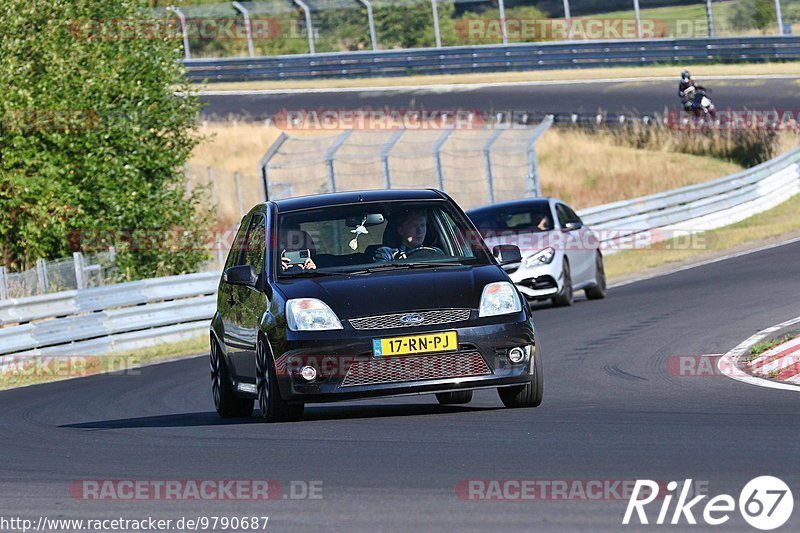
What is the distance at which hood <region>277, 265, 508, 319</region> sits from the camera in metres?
9.59

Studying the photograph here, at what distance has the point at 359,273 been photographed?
10.1 meters

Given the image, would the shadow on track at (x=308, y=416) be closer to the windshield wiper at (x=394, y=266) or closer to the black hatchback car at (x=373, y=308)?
the black hatchback car at (x=373, y=308)

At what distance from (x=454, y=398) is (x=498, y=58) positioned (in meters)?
39.7

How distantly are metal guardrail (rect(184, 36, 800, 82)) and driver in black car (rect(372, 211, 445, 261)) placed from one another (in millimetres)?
37600

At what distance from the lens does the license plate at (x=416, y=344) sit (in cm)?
947

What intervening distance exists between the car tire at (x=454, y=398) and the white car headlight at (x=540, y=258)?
8.85 meters

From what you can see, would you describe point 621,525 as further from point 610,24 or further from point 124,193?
point 610,24

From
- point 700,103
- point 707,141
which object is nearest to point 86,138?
point 700,103

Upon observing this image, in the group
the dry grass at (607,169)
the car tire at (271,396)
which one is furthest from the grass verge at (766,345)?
the dry grass at (607,169)

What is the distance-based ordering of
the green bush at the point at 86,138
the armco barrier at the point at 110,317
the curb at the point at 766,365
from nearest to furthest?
the curb at the point at 766,365, the armco barrier at the point at 110,317, the green bush at the point at 86,138

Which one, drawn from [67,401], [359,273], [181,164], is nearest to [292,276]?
[359,273]

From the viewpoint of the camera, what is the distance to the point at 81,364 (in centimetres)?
1856

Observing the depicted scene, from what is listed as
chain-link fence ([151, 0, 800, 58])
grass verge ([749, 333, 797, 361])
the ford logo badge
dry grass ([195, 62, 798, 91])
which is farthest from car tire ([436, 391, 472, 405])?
dry grass ([195, 62, 798, 91])

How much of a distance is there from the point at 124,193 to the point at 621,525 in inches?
734
